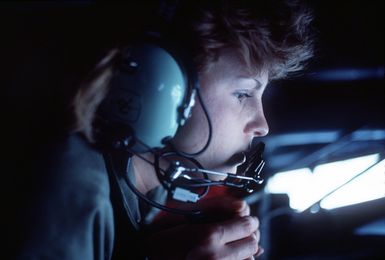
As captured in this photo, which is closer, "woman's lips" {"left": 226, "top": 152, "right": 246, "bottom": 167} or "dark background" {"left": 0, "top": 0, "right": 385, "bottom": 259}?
"dark background" {"left": 0, "top": 0, "right": 385, "bottom": 259}

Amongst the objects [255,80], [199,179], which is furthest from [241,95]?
[199,179]

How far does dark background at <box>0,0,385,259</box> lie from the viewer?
A: 2.64 ft

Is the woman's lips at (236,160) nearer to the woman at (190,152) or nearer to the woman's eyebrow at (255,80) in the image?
the woman at (190,152)

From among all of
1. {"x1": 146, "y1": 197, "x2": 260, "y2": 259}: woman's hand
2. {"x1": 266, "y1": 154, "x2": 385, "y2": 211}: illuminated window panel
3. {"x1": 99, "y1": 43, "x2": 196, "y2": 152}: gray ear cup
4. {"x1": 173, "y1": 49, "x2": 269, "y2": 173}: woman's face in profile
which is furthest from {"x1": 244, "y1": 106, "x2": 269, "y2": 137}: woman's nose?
{"x1": 266, "y1": 154, "x2": 385, "y2": 211}: illuminated window panel

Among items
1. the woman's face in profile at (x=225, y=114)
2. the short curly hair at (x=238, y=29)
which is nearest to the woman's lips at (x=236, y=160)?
the woman's face in profile at (x=225, y=114)

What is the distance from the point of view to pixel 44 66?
3.75ft

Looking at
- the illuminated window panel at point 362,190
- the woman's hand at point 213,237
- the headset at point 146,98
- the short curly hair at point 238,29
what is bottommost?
the woman's hand at point 213,237

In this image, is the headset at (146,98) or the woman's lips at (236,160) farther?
the woman's lips at (236,160)

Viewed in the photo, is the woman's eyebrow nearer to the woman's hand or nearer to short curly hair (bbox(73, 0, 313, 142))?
short curly hair (bbox(73, 0, 313, 142))

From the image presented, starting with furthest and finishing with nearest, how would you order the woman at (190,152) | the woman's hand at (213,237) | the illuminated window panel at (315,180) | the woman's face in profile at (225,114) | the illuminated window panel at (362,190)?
the illuminated window panel at (315,180), the illuminated window panel at (362,190), the woman's face in profile at (225,114), the woman's hand at (213,237), the woman at (190,152)

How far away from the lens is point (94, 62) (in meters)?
0.78

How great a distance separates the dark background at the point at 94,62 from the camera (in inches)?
31.7

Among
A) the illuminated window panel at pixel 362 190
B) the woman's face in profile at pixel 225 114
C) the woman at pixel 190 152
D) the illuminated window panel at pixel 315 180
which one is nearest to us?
the woman at pixel 190 152

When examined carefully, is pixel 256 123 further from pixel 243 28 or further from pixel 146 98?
pixel 146 98
